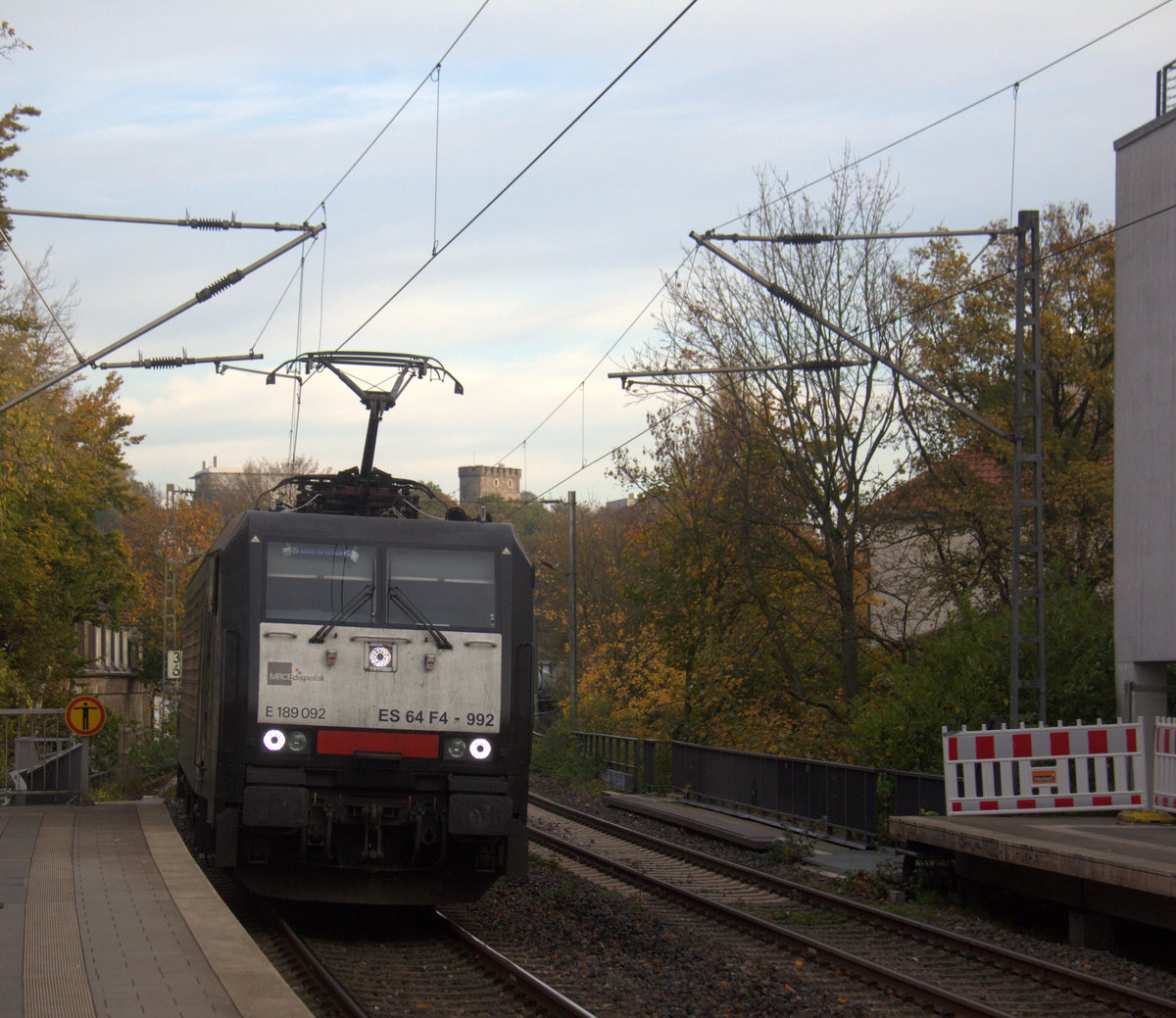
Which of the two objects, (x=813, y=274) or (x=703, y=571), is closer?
(x=813, y=274)

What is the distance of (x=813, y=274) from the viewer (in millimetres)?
25234

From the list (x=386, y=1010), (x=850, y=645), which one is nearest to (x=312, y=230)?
(x=386, y=1010)

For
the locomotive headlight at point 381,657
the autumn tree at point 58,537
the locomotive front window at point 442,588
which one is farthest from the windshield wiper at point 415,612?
the autumn tree at point 58,537

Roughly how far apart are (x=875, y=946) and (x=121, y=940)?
5655 mm

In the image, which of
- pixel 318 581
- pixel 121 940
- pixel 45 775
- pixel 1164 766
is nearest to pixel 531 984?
Result: pixel 121 940

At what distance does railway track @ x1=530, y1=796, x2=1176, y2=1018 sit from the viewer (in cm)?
837

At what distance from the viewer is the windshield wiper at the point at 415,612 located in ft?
33.1

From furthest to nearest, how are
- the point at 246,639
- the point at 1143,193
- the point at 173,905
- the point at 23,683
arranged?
1. the point at 23,683
2. the point at 1143,193
3. the point at 246,639
4. the point at 173,905

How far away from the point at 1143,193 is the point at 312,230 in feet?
35.4

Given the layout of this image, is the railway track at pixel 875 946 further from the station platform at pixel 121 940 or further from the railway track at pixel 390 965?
the station platform at pixel 121 940

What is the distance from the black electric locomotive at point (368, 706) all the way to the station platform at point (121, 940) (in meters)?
0.84

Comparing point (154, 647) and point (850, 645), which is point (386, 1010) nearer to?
point (850, 645)

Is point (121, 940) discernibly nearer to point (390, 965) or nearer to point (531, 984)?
point (390, 965)

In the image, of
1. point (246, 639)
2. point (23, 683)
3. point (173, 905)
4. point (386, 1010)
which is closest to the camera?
point (386, 1010)
